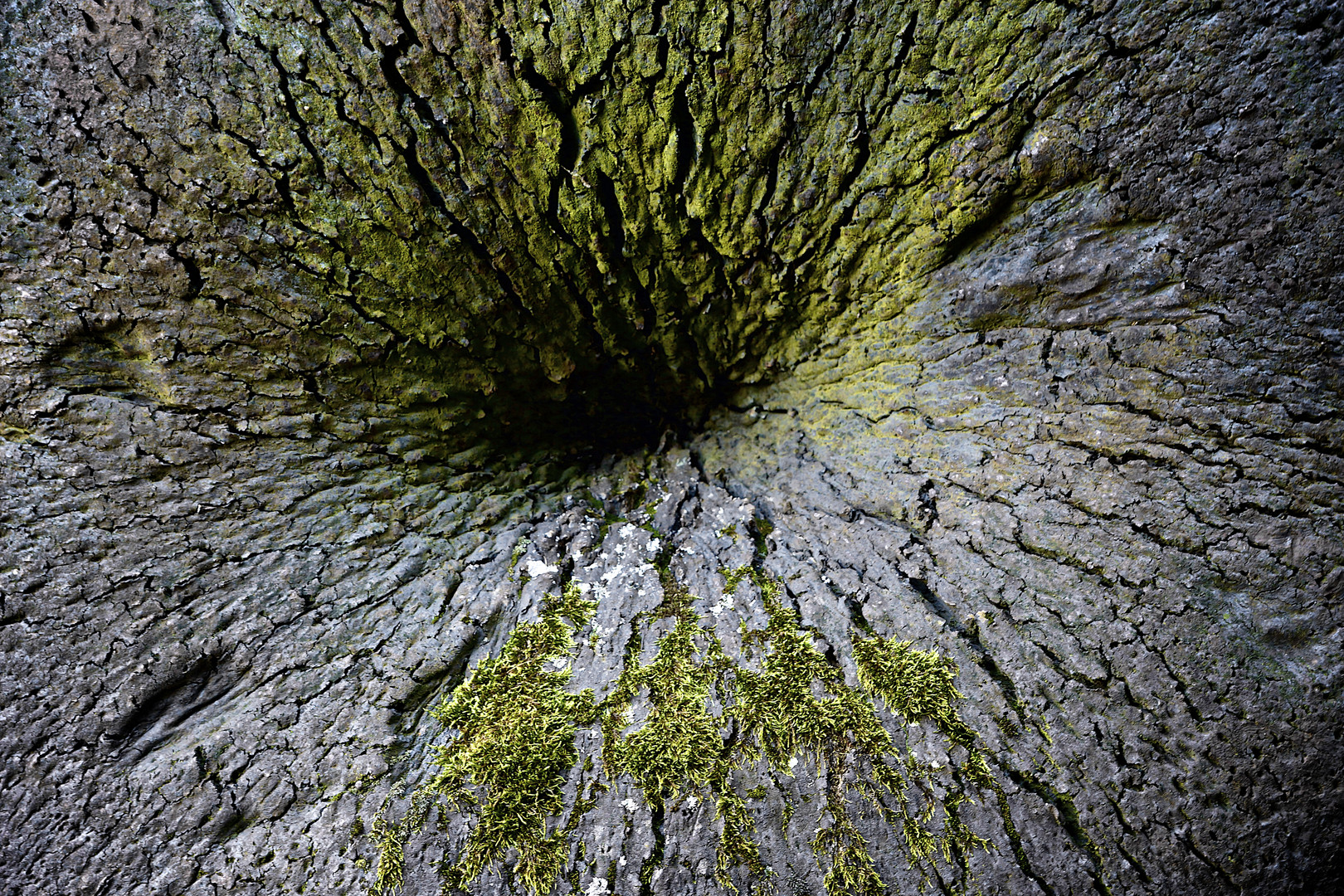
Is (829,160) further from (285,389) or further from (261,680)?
(261,680)

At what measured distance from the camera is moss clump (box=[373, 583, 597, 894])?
1.19 metres

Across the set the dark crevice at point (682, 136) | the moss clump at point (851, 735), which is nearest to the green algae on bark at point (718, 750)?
the moss clump at point (851, 735)

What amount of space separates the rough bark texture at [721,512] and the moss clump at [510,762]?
2 centimetres

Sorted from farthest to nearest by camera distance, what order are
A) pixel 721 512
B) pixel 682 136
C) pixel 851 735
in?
pixel 721 512, pixel 682 136, pixel 851 735

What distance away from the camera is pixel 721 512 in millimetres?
1670

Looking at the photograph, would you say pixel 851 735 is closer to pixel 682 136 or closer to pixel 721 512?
pixel 721 512

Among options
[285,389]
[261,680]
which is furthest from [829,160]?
[261,680]

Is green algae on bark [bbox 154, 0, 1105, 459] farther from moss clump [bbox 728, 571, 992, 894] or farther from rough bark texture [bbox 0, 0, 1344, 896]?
moss clump [bbox 728, 571, 992, 894]

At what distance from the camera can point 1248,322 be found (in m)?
1.13

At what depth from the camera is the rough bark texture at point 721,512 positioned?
111cm

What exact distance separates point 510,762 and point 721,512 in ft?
2.77

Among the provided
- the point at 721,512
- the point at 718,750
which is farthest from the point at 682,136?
the point at 718,750

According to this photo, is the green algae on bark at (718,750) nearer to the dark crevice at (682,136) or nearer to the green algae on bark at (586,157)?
the green algae on bark at (586,157)

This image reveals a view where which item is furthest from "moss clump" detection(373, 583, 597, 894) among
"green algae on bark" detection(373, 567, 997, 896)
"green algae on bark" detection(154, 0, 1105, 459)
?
"green algae on bark" detection(154, 0, 1105, 459)
